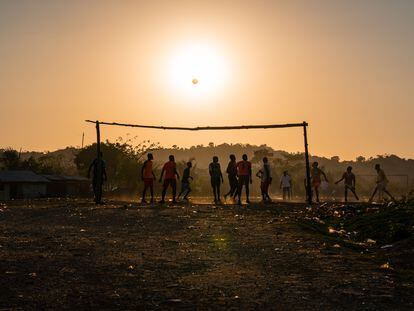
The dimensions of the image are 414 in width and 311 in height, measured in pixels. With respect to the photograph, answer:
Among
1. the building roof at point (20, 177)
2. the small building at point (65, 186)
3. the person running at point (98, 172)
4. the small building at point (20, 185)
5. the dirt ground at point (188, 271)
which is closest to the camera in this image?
the dirt ground at point (188, 271)

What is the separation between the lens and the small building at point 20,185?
154 feet

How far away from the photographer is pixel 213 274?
9070 millimetres

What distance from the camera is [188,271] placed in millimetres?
9312

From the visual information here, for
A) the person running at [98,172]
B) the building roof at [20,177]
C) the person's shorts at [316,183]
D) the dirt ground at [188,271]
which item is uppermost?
the building roof at [20,177]

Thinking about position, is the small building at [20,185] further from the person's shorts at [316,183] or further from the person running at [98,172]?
the person's shorts at [316,183]

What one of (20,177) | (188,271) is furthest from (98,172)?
(20,177)

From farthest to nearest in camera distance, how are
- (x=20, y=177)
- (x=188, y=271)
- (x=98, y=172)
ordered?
1. (x=20, y=177)
2. (x=98, y=172)
3. (x=188, y=271)

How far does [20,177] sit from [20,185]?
1.23 m

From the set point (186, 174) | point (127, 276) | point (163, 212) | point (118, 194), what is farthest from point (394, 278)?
point (118, 194)

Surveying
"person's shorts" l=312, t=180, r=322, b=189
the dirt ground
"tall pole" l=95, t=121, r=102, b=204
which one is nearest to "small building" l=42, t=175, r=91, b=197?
"tall pole" l=95, t=121, r=102, b=204

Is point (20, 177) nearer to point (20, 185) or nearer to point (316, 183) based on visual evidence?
point (20, 185)

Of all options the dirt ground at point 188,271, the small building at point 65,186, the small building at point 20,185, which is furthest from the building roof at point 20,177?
the dirt ground at point 188,271

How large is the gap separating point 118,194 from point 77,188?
418cm

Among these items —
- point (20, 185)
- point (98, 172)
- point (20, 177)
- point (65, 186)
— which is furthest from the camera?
point (65, 186)
